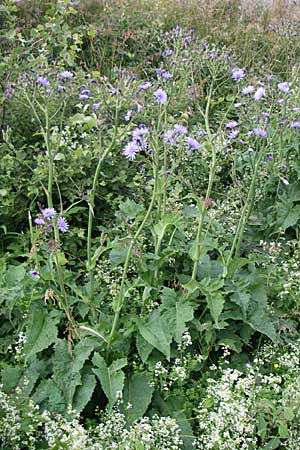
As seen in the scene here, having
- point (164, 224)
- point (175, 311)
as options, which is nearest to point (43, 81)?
point (164, 224)

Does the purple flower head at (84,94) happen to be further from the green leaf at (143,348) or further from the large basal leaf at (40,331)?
the green leaf at (143,348)

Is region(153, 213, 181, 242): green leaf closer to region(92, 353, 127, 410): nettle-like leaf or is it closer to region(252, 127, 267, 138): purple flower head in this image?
region(252, 127, 267, 138): purple flower head

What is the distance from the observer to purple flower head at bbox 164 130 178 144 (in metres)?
2.64

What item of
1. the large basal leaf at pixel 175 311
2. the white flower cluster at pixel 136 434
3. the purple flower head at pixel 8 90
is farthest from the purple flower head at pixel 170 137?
the purple flower head at pixel 8 90

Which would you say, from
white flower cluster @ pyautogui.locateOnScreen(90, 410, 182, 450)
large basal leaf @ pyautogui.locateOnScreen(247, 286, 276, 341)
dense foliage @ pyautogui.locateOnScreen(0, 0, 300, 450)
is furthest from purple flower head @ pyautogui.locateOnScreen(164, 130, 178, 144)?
white flower cluster @ pyautogui.locateOnScreen(90, 410, 182, 450)

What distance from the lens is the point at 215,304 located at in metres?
2.62

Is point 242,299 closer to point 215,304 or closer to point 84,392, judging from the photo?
point 215,304

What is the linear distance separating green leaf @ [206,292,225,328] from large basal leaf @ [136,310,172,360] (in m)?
0.20

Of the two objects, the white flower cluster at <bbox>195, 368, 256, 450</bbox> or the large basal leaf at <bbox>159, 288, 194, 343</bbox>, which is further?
the large basal leaf at <bbox>159, 288, 194, 343</bbox>

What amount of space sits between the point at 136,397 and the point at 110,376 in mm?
147

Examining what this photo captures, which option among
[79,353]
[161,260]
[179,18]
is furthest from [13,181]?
[179,18]

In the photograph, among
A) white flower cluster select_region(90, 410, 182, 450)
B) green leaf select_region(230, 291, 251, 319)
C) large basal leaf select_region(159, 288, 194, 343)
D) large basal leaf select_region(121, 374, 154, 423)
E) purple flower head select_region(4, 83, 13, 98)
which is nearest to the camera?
white flower cluster select_region(90, 410, 182, 450)

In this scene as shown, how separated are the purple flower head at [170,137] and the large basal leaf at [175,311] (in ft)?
2.11

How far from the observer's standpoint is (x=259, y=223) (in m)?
3.52
